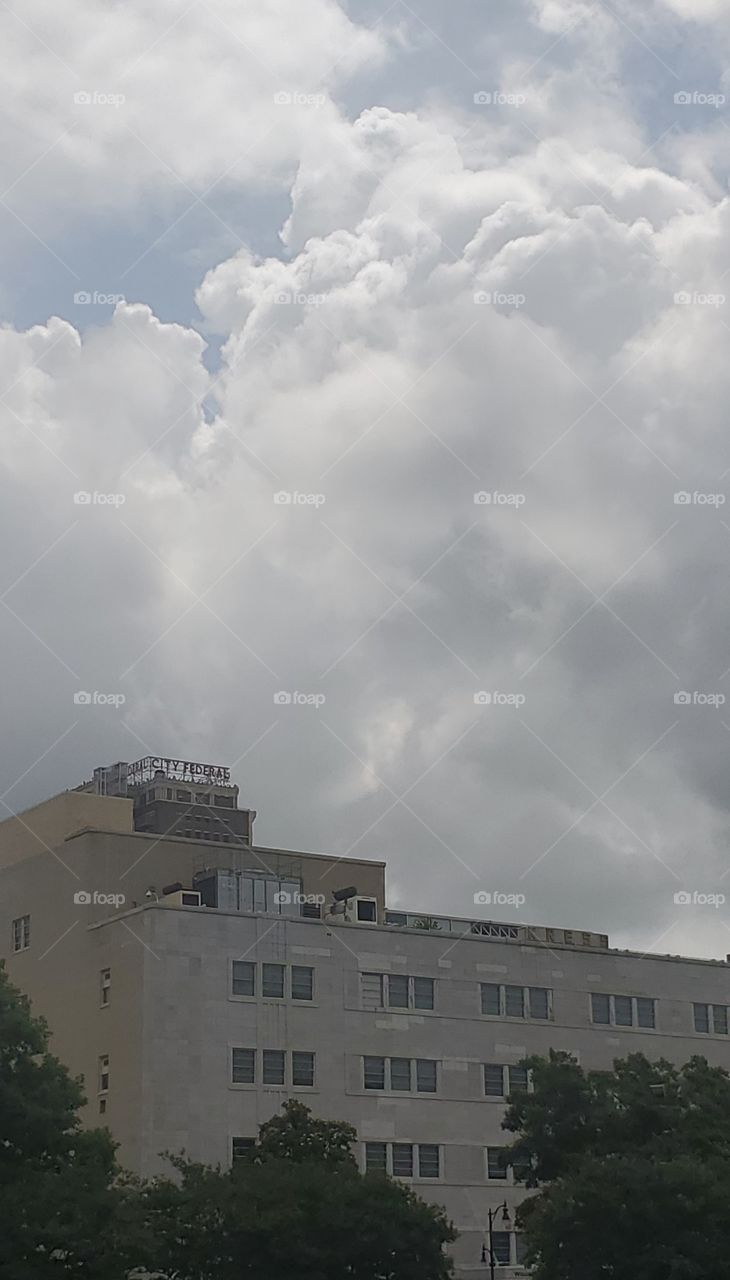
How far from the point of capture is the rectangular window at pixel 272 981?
95.1 meters

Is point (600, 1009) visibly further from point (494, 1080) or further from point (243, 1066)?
point (243, 1066)

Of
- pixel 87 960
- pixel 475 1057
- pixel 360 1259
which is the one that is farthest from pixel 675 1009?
pixel 360 1259

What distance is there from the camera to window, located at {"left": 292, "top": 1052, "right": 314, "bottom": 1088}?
309ft

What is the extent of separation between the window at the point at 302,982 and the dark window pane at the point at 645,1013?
22740mm

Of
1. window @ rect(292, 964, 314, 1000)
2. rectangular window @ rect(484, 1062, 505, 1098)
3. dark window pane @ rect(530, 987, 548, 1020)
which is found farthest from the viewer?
Result: dark window pane @ rect(530, 987, 548, 1020)

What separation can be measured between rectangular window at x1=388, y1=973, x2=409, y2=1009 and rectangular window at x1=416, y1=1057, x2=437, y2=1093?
3159 mm

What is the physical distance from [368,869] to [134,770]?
649 inches

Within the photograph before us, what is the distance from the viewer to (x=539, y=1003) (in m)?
104

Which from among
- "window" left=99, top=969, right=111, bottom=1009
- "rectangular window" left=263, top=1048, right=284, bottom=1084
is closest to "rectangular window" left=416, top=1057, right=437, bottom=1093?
"rectangular window" left=263, top=1048, right=284, bottom=1084

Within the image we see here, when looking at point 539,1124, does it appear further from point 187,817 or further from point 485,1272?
point 187,817

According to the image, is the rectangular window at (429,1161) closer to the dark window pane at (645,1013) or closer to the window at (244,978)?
the window at (244,978)

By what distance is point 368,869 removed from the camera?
376 feet

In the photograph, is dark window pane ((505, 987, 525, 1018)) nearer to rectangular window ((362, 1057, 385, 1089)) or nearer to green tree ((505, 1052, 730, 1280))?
rectangular window ((362, 1057, 385, 1089))

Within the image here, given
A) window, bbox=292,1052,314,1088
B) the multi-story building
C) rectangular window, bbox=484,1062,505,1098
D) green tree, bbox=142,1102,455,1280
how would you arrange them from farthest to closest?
rectangular window, bbox=484,1062,505,1098, window, bbox=292,1052,314,1088, the multi-story building, green tree, bbox=142,1102,455,1280
